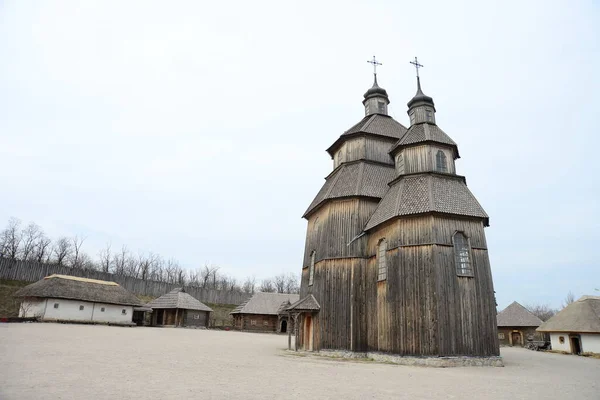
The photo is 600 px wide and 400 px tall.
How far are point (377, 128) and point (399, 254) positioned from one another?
10511 mm

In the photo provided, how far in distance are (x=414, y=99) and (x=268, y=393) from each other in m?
20.5

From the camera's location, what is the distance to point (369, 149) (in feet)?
80.5

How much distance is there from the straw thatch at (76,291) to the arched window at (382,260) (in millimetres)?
31979

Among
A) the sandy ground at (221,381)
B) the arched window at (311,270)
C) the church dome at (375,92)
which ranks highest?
the church dome at (375,92)

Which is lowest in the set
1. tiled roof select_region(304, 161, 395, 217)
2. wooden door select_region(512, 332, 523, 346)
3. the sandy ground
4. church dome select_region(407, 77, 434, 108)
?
wooden door select_region(512, 332, 523, 346)

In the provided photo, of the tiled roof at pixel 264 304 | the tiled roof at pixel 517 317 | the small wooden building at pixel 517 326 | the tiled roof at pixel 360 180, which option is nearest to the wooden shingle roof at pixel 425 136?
the tiled roof at pixel 360 180

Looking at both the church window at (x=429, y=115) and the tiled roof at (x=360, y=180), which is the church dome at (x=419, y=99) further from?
the tiled roof at (x=360, y=180)

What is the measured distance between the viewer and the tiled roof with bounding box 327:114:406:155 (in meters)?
25.0

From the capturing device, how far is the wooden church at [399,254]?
1677cm

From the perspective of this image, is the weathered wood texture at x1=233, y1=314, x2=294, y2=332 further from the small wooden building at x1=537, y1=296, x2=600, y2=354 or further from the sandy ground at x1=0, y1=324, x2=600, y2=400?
the sandy ground at x1=0, y1=324, x2=600, y2=400

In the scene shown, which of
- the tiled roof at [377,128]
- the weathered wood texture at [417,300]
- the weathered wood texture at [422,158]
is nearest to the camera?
the weathered wood texture at [417,300]

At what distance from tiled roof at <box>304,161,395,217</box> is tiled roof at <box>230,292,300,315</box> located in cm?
2760

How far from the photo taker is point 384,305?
18.5m

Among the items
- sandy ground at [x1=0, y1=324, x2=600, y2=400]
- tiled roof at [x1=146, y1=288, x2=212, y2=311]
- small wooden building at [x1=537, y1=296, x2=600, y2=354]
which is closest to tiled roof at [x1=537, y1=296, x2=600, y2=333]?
small wooden building at [x1=537, y1=296, x2=600, y2=354]
